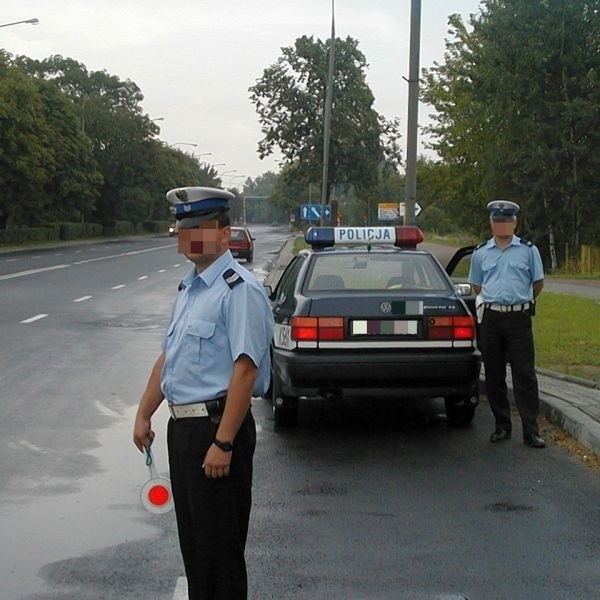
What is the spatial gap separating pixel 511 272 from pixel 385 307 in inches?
39.0

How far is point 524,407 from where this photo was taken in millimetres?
8445

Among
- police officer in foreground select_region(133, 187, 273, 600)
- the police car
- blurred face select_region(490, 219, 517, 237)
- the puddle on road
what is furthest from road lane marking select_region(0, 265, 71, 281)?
police officer in foreground select_region(133, 187, 273, 600)

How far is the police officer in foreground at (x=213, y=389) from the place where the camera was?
153 inches

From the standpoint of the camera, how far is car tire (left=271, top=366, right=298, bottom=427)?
886cm

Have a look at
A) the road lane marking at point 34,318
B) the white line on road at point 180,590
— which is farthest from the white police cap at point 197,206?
the road lane marking at point 34,318

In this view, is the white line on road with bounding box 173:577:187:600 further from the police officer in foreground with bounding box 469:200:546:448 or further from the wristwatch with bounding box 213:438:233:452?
the police officer in foreground with bounding box 469:200:546:448

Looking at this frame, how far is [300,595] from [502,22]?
34.8m

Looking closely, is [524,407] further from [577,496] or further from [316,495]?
[316,495]

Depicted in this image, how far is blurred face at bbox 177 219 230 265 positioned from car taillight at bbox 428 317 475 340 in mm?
4617

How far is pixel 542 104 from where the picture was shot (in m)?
38.2

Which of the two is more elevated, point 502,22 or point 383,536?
point 502,22

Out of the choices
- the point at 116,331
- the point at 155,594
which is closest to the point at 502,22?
the point at 116,331

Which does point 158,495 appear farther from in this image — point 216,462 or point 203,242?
point 203,242

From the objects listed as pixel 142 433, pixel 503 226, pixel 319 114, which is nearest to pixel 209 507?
pixel 142 433
